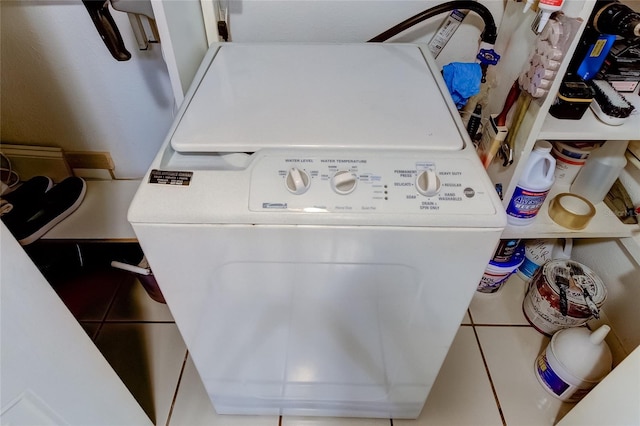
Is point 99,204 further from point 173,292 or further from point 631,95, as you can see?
point 631,95

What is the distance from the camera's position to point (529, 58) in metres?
0.87

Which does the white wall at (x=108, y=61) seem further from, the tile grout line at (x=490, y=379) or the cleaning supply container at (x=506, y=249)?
the tile grout line at (x=490, y=379)

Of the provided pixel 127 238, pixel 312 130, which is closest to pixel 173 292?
pixel 312 130

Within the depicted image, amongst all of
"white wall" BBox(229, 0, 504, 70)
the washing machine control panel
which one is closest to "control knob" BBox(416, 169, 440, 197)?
the washing machine control panel

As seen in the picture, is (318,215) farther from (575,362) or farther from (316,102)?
(575,362)

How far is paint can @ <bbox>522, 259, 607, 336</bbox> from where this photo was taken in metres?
1.18

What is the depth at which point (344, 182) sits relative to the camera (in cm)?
64

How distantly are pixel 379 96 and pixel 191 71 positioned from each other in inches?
17.1

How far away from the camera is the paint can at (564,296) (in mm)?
1184

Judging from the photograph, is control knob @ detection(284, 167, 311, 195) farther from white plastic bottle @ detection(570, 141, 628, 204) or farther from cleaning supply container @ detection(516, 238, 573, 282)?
cleaning supply container @ detection(516, 238, 573, 282)

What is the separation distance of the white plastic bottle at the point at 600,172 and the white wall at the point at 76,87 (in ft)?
4.00

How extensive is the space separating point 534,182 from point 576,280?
1.26 feet

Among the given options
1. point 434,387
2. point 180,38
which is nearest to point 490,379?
point 434,387

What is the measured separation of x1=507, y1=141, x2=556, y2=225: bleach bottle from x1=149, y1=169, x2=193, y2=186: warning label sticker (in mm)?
794
